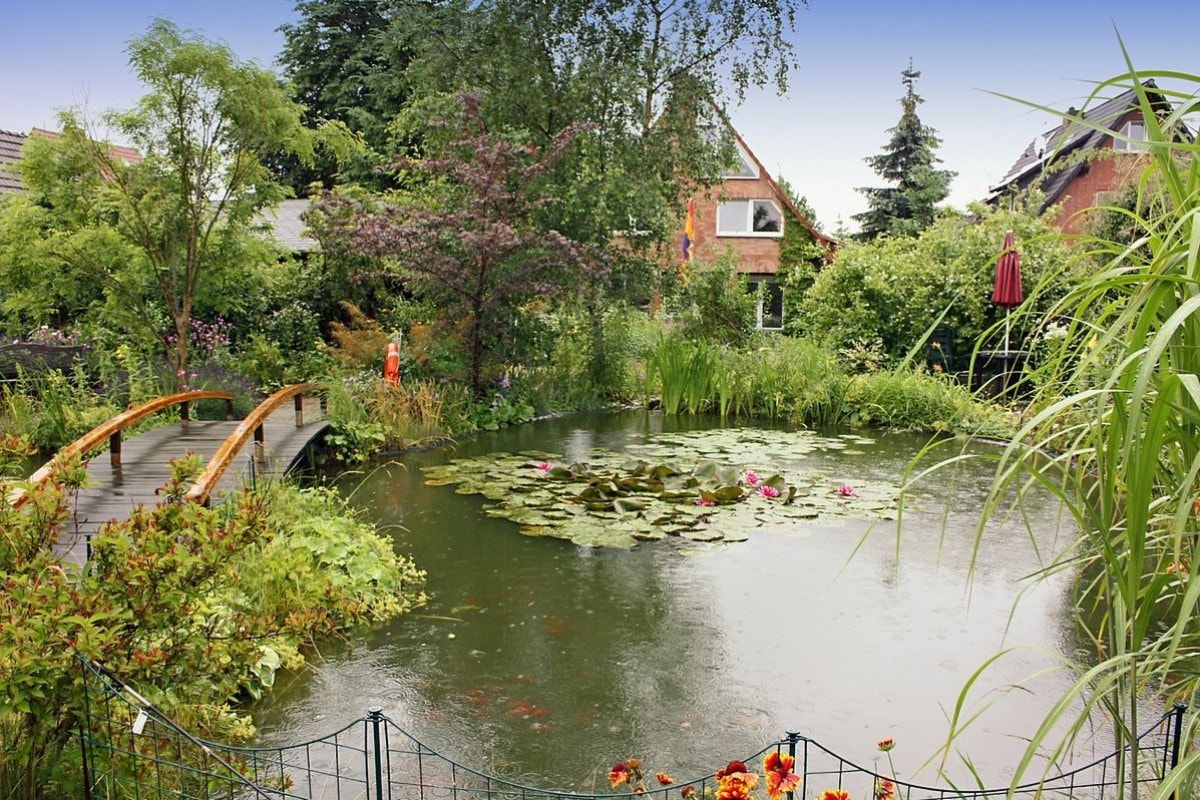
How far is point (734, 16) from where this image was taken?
15641mm

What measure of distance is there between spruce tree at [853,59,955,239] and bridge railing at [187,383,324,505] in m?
22.6

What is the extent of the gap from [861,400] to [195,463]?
10.2 meters

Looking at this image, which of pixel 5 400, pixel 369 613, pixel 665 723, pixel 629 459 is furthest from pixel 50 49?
pixel 665 723

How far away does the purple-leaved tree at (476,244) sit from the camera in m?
10.9

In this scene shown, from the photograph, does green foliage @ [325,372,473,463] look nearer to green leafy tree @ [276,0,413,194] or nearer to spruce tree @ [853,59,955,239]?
green leafy tree @ [276,0,413,194]

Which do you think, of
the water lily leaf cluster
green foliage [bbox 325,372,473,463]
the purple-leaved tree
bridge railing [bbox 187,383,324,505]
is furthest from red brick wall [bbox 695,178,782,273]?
bridge railing [bbox 187,383,324,505]

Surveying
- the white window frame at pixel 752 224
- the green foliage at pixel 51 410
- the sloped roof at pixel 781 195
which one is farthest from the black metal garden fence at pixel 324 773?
the white window frame at pixel 752 224

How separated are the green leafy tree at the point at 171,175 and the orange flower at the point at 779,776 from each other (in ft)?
30.4

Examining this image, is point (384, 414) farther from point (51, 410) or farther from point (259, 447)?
point (51, 410)

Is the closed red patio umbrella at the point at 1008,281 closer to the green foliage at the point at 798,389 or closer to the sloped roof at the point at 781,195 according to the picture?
the green foliage at the point at 798,389

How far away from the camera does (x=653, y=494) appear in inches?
287

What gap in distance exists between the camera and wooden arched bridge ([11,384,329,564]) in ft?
16.1

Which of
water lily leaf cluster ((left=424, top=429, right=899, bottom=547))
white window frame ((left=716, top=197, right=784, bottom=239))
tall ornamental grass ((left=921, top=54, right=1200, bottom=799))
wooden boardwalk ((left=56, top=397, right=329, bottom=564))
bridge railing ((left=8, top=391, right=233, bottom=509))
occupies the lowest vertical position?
water lily leaf cluster ((left=424, top=429, right=899, bottom=547))

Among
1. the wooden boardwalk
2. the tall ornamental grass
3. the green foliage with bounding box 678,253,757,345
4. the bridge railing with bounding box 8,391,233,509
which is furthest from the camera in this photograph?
the green foliage with bounding box 678,253,757,345
